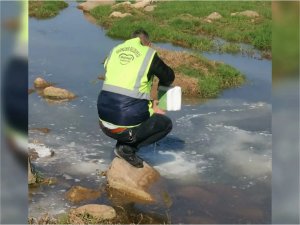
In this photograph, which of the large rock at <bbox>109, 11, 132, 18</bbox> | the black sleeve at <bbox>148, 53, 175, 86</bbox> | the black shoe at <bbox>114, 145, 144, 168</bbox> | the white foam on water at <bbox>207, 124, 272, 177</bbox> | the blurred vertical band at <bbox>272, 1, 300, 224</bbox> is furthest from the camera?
the large rock at <bbox>109, 11, 132, 18</bbox>

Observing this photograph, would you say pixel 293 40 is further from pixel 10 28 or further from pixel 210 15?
pixel 210 15

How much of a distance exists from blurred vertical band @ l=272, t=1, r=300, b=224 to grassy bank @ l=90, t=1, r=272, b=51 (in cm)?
1408

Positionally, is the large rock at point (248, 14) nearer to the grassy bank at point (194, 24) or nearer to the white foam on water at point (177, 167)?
the grassy bank at point (194, 24)

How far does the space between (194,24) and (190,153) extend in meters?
14.3

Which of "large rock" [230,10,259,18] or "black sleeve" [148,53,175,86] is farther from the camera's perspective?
"large rock" [230,10,259,18]

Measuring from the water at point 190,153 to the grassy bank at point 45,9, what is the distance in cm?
1101

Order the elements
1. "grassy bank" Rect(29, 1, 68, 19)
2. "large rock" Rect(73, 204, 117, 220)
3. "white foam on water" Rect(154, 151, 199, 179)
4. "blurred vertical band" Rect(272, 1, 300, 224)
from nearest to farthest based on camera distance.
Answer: "blurred vertical band" Rect(272, 1, 300, 224), "large rock" Rect(73, 204, 117, 220), "white foam on water" Rect(154, 151, 199, 179), "grassy bank" Rect(29, 1, 68, 19)

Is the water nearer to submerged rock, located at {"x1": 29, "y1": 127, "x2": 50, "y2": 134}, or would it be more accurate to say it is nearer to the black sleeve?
submerged rock, located at {"x1": 29, "y1": 127, "x2": 50, "y2": 134}

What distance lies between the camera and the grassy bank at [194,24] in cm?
1642

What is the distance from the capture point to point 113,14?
21.9m

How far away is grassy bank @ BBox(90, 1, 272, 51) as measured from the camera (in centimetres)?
1642

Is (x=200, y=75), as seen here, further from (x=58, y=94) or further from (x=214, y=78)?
(x=58, y=94)

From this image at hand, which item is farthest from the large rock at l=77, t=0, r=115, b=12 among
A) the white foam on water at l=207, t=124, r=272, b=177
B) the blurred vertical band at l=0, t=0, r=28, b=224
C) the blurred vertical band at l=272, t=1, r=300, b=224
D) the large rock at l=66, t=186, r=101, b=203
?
the blurred vertical band at l=272, t=1, r=300, b=224

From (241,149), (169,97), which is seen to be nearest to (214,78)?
(241,149)
